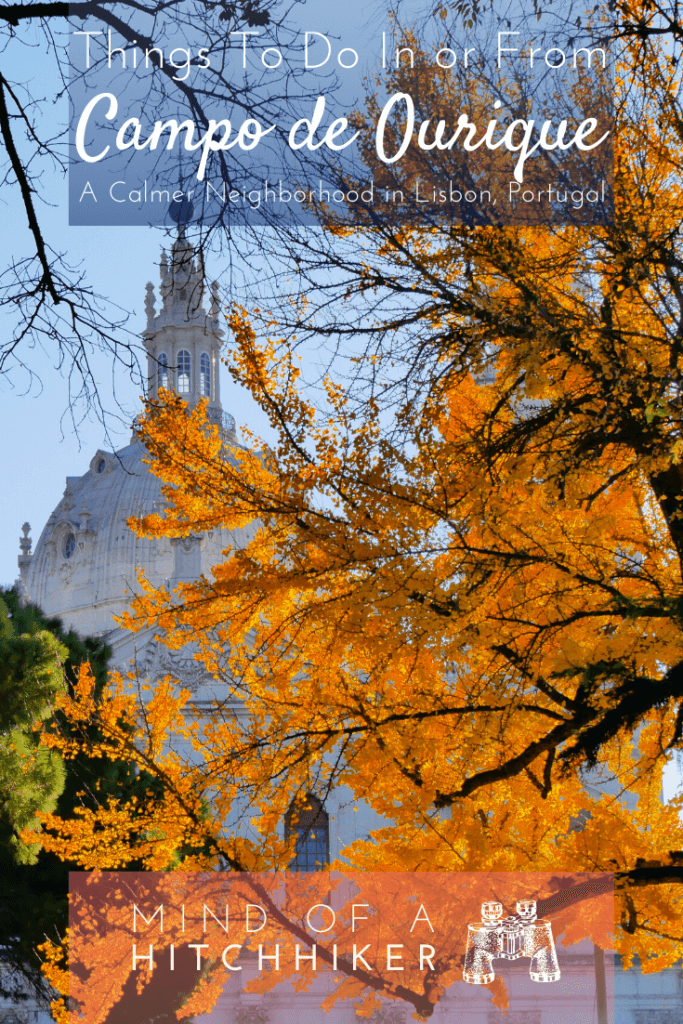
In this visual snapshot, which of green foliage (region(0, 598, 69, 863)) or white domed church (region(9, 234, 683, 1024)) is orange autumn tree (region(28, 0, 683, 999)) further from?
white domed church (region(9, 234, 683, 1024))

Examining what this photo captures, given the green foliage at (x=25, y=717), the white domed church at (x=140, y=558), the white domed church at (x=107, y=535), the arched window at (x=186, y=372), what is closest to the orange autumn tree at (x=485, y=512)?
the green foliage at (x=25, y=717)

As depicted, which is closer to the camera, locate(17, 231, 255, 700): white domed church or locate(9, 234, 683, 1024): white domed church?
locate(9, 234, 683, 1024): white domed church

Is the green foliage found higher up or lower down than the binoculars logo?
higher up

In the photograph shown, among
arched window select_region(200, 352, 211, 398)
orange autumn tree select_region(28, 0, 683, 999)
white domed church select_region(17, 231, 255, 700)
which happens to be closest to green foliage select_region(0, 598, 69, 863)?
orange autumn tree select_region(28, 0, 683, 999)

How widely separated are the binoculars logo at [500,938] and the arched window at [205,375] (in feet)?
229

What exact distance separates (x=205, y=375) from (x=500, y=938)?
71.9 m

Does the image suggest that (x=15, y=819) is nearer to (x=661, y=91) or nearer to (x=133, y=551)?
(x=661, y=91)

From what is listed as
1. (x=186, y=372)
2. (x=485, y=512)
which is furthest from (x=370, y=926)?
(x=186, y=372)

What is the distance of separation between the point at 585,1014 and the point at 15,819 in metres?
20.4

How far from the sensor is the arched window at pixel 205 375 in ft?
253

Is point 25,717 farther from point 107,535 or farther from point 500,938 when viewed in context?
point 107,535

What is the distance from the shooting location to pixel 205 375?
78.3 meters

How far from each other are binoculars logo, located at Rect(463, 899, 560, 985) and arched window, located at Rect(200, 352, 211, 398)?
69761 millimetres

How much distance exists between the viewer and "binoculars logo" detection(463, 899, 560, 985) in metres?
8.41
